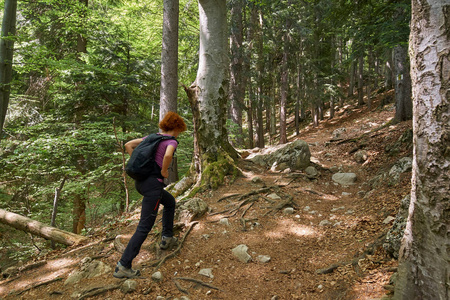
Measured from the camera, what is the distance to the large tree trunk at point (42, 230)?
4.96 m

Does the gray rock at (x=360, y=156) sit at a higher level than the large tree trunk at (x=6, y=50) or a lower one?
lower

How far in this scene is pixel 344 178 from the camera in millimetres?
6301

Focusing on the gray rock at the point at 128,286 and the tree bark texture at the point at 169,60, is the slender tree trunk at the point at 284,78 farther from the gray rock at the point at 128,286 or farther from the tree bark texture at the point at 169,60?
the gray rock at the point at 128,286

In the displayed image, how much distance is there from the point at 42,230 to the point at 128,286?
3655 millimetres

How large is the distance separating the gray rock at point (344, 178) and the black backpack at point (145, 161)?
4.93 metres

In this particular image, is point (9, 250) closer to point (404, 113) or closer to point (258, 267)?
point (258, 267)

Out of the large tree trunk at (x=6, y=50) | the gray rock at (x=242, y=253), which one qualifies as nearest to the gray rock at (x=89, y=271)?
the gray rock at (x=242, y=253)

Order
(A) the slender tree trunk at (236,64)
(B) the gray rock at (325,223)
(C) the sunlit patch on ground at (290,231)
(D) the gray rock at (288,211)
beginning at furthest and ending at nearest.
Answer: (A) the slender tree trunk at (236,64)
(D) the gray rock at (288,211)
(B) the gray rock at (325,223)
(C) the sunlit patch on ground at (290,231)

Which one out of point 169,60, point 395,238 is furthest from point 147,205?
point 169,60

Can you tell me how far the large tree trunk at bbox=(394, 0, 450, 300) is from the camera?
1.77 metres

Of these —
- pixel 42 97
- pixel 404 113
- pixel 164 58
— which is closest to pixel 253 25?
pixel 164 58

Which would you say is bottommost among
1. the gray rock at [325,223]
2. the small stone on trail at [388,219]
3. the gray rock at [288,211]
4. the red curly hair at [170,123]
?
the gray rock at [325,223]

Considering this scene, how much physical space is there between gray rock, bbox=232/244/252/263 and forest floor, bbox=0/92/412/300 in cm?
→ 7

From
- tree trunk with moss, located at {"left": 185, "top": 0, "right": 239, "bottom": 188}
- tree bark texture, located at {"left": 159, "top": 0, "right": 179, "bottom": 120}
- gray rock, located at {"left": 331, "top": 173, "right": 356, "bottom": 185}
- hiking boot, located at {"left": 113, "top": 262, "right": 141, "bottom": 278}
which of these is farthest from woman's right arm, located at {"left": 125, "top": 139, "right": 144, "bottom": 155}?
gray rock, located at {"left": 331, "top": 173, "right": 356, "bottom": 185}
